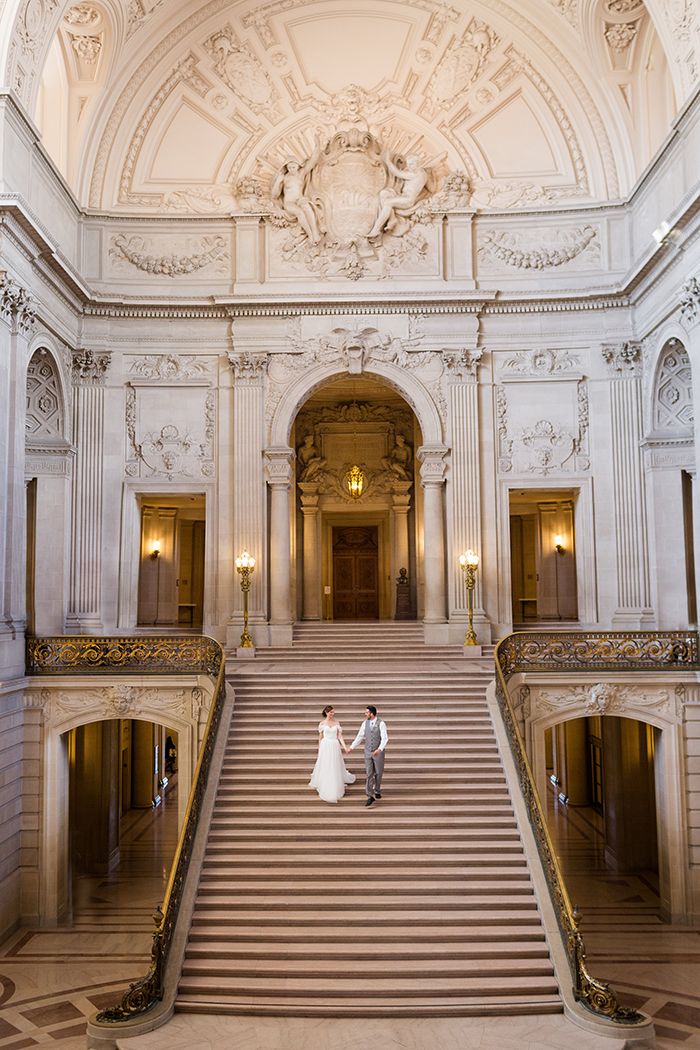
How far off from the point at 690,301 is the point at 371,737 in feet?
27.3

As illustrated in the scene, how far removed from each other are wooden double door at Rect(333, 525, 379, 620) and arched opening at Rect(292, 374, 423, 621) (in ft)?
0.39

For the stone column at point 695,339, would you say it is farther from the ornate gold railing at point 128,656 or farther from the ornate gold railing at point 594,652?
the ornate gold railing at point 128,656

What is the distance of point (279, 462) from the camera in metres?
18.4

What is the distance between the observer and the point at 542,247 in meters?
18.6

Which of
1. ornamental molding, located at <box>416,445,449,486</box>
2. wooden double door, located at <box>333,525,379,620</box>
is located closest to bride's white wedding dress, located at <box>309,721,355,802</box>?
ornamental molding, located at <box>416,445,449,486</box>

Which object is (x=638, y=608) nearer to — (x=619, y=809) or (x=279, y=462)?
(x=619, y=809)

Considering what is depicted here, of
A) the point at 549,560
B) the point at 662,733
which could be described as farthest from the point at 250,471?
the point at 662,733

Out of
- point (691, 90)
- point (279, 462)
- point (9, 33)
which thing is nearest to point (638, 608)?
point (279, 462)

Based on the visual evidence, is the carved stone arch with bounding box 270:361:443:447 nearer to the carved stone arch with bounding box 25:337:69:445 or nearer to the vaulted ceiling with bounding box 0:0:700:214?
the vaulted ceiling with bounding box 0:0:700:214

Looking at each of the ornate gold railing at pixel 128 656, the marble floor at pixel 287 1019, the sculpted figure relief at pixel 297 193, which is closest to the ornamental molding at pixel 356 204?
the sculpted figure relief at pixel 297 193

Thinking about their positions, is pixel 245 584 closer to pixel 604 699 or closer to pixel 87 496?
pixel 87 496

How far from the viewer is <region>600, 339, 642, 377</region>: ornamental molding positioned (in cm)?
1803

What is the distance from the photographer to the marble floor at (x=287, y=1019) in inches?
347

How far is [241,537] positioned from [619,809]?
879 cm
